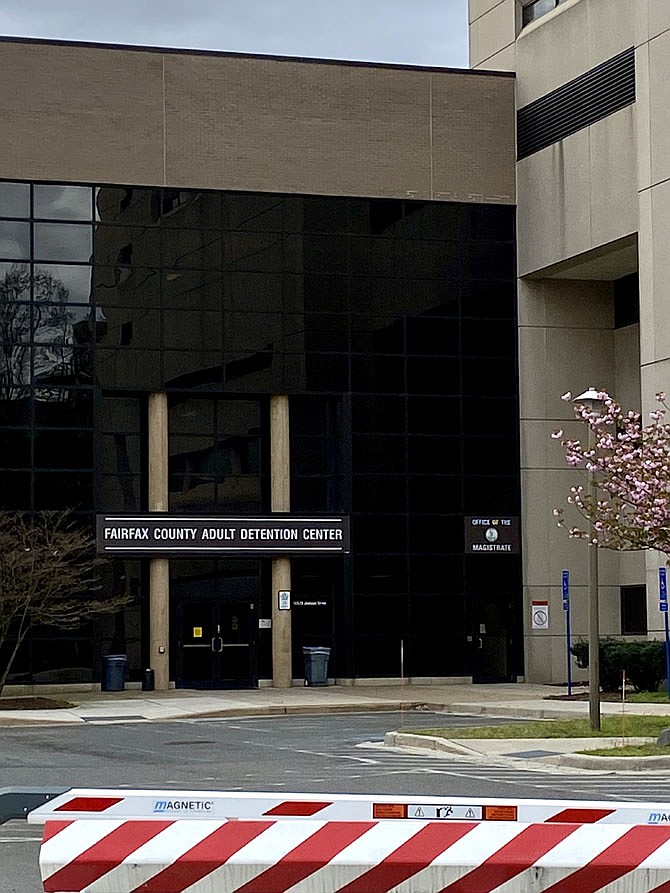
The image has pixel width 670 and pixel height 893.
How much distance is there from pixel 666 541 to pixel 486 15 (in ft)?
84.0

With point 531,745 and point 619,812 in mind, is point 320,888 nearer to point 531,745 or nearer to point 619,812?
point 619,812

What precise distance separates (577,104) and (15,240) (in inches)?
550

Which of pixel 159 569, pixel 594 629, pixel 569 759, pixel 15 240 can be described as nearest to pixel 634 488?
pixel 594 629

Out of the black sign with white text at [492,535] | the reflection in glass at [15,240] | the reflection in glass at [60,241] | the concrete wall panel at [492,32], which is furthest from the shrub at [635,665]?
the concrete wall panel at [492,32]

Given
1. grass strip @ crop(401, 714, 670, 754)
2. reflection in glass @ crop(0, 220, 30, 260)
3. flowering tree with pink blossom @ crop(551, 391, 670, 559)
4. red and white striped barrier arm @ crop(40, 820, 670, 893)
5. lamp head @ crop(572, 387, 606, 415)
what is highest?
reflection in glass @ crop(0, 220, 30, 260)

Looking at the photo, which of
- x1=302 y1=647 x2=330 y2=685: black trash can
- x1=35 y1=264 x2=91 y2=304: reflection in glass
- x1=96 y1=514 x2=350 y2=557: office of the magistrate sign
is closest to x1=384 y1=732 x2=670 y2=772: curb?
x1=302 y1=647 x2=330 y2=685: black trash can

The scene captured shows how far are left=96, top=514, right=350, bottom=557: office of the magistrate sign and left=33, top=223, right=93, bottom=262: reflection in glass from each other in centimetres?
630

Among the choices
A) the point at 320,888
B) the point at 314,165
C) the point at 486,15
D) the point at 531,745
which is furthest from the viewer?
the point at 486,15

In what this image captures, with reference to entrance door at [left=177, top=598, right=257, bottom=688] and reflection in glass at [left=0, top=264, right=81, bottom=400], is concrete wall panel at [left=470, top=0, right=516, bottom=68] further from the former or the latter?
entrance door at [left=177, top=598, right=257, bottom=688]

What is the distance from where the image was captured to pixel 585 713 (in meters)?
28.5

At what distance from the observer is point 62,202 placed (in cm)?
3847

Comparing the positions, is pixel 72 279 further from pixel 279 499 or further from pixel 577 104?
pixel 577 104

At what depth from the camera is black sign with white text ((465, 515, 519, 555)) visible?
133 feet

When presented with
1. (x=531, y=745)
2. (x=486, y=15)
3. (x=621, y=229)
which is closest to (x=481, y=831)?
(x=531, y=745)
